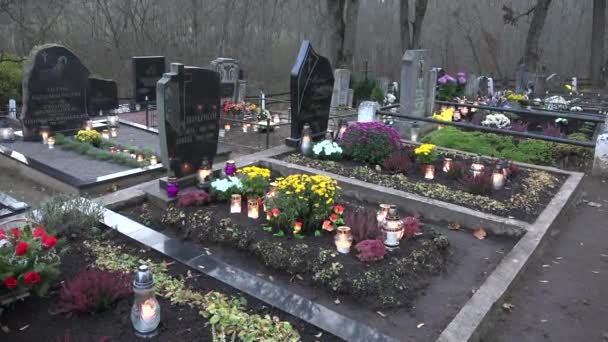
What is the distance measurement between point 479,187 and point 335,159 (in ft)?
8.94

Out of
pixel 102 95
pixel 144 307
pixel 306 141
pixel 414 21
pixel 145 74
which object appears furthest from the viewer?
pixel 414 21

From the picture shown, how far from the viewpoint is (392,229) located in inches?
209

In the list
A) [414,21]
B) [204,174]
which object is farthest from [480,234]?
[414,21]

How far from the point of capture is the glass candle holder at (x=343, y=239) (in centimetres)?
511

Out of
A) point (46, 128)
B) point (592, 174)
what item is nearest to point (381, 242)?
point (592, 174)

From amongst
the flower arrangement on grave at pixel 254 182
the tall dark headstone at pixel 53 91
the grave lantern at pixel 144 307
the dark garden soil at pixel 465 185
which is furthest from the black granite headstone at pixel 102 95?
the grave lantern at pixel 144 307

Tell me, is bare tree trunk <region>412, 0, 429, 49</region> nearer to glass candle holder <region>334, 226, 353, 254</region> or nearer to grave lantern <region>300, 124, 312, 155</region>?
grave lantern <region>300, 124, 312, 155</region>

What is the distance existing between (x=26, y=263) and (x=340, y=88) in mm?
14829

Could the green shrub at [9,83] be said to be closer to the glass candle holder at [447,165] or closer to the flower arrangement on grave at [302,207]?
the flower arrangement on grave at [302,207]

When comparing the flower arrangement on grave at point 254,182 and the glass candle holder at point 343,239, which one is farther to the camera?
the flower arrangement on grave at point 254,182

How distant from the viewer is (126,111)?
15664mm

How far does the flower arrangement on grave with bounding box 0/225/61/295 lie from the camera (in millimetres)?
3884

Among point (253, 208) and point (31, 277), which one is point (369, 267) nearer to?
point (253, 208)

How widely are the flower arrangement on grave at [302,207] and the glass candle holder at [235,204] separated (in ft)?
1.93
